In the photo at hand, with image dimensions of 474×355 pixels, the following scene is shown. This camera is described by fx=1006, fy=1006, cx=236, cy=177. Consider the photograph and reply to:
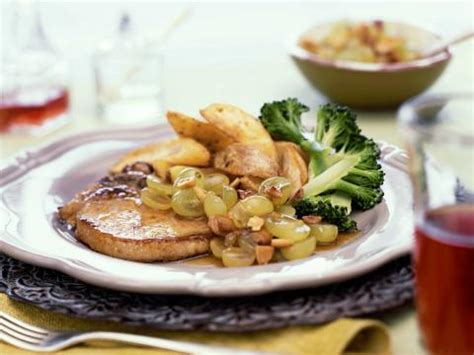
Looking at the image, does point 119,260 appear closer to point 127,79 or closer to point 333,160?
point 333,160

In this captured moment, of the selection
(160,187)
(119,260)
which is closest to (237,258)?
(119,260)

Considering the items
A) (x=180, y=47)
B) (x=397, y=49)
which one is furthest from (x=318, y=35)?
(x=180, y=47)

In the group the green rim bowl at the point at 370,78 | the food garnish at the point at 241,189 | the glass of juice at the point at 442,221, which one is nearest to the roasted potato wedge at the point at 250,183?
the food garnish at the point at 241,189

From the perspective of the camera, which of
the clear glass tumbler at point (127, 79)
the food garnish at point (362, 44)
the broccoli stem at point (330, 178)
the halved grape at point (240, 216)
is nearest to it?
the halved grape at point (240, 216)

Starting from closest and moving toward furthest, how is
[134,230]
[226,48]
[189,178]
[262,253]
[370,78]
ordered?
[262,253] → [134,230] → [189,178] → [370,78] → [226,48]

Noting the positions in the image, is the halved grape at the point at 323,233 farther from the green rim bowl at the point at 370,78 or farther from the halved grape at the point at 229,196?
the green rim bowl at the point at 370,78

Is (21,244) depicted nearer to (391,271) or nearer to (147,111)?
(391,271)
